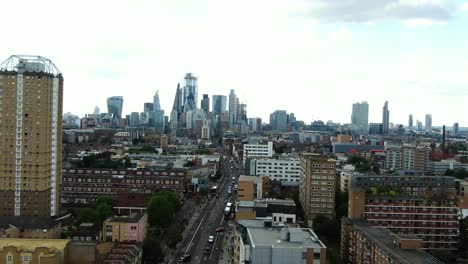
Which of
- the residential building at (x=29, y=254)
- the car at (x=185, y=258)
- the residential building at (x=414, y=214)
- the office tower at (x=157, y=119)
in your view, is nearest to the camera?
the residential building at (x=29, y=254)

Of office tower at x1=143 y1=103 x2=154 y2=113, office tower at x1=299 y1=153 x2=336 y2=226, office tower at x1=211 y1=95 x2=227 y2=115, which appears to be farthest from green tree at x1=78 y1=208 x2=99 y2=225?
office tower at x1=211 y1=95 x2=227 y2=115

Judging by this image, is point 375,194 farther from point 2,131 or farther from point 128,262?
point 2,131

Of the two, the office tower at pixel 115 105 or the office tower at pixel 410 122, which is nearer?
the office tower at pixel 115 105

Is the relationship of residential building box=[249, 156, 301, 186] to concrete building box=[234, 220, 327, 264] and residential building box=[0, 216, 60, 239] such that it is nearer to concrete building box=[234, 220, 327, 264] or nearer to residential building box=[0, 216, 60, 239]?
residential building box=[0, 216, 60, 239]

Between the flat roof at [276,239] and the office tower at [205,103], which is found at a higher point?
the office tower at [205,103]

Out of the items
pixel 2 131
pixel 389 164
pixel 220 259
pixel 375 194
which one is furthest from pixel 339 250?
pixel 389 164

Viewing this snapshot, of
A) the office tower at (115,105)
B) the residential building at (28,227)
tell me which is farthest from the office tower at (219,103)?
the residential building at (28,227)

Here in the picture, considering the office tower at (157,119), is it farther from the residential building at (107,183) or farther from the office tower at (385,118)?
the residential building at (107,183)
